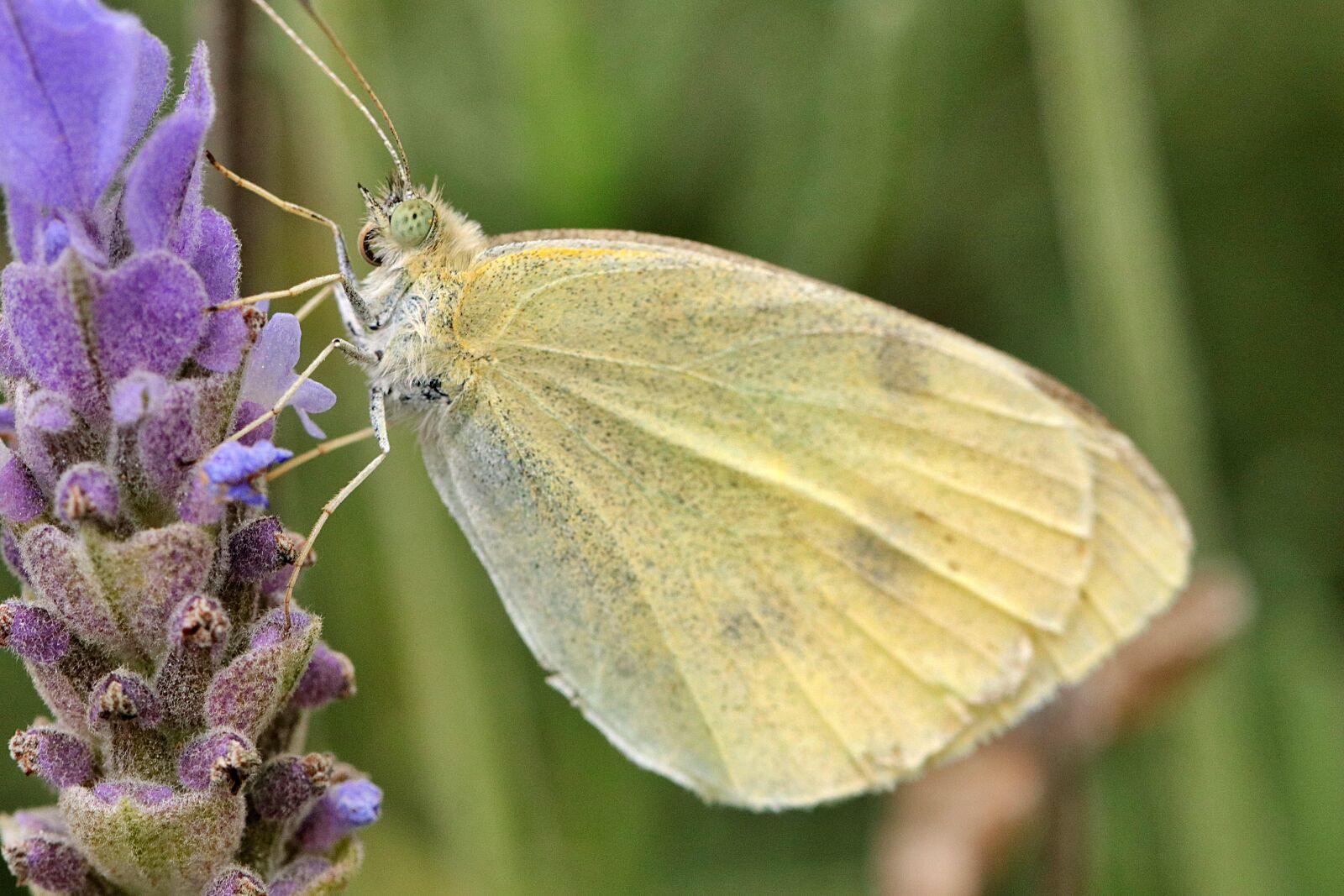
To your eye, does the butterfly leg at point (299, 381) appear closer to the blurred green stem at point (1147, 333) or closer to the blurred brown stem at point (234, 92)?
the blurred brown stem at point (234, 92)

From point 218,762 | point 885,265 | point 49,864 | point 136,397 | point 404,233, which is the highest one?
point 885,265

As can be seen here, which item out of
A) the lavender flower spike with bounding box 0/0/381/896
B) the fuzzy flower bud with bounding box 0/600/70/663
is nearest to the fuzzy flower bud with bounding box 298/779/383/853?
the lavender flower spike with bounding box 0/0/381/896

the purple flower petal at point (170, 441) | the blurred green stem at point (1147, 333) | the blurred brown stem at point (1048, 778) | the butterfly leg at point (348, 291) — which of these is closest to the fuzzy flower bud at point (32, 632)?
the purple flower petal at point (170, 441)

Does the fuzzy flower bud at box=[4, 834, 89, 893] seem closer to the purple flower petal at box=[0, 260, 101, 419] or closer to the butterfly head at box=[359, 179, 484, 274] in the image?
the purple flower petal at box=[0, 260, 101, 419]

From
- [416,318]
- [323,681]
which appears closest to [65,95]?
[323,681]

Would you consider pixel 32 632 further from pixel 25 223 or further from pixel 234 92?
pixel 234 92

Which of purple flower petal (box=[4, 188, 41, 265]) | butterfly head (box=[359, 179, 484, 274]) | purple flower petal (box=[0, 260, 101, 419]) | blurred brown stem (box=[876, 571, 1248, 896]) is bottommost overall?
blurred brown stem (box=[876, 571, 1248, 896])

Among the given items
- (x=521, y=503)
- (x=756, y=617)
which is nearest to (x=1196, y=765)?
(x=756, y=617)
